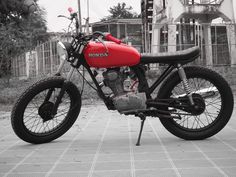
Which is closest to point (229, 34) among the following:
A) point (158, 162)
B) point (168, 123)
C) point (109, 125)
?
point (109, 125)

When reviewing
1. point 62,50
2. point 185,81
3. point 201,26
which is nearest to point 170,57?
point 185,81

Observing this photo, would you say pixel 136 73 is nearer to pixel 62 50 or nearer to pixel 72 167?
pixel 62 50

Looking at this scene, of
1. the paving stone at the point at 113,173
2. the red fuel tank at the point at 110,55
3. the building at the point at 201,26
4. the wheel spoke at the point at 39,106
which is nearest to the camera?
the paving stone at the point at 113,173

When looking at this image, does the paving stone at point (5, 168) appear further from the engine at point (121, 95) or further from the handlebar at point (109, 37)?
the handlebar at point (109, 37)

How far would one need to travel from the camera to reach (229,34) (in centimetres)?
1340

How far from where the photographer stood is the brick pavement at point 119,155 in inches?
130

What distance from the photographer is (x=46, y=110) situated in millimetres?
4605

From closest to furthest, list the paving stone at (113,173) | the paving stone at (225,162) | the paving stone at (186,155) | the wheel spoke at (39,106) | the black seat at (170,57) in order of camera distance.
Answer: the paving stone at (113,173) < the paving stone at (225,162) < the paving stone at (186,155) < the black seat at (170,57) < the wheel spoke at (39,106)

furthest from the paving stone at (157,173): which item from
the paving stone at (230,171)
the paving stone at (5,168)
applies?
the paving stone at (5,168)

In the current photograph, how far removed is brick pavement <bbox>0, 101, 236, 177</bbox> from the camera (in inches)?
130

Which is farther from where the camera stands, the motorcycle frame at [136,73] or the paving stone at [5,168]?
the motorcycle frame at [136,73]

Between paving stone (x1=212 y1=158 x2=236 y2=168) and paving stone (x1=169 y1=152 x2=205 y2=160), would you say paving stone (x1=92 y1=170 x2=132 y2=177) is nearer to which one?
paving stone (x1=169 y1=152 x2=205 y2=160)

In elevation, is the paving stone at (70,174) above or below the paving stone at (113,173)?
above

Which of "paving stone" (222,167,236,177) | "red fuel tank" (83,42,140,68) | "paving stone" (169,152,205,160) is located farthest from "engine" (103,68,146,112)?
"paving stone" (222,167,236,177)
